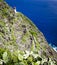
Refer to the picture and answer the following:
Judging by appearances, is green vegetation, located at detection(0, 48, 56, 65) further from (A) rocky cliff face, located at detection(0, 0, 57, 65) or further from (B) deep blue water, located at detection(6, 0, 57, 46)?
(B) deep blue water, located at detection(6, 0, 57, 46)

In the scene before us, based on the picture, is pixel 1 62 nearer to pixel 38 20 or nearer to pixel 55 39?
pixel 55 39

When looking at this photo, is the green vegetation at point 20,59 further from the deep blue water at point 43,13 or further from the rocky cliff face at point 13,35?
the deep blue water at point 43,13

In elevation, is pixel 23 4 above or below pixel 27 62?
above

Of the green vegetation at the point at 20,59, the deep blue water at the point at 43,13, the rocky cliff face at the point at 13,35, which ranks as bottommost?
the green vegetation at the point at 20,59

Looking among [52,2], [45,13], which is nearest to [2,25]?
[45,13]

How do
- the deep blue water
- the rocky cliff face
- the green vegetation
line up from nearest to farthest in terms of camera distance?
the green vegetation < the rocky cliff face < the deep blue water

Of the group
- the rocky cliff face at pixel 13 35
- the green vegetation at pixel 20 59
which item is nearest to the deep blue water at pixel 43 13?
the rocky cliff face at pixel 13 35

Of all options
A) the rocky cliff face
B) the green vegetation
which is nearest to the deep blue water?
the rocky cliff face

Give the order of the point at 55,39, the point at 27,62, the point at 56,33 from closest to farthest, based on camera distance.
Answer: the point at 27,62
the point at 55,39
the point at 56,33
